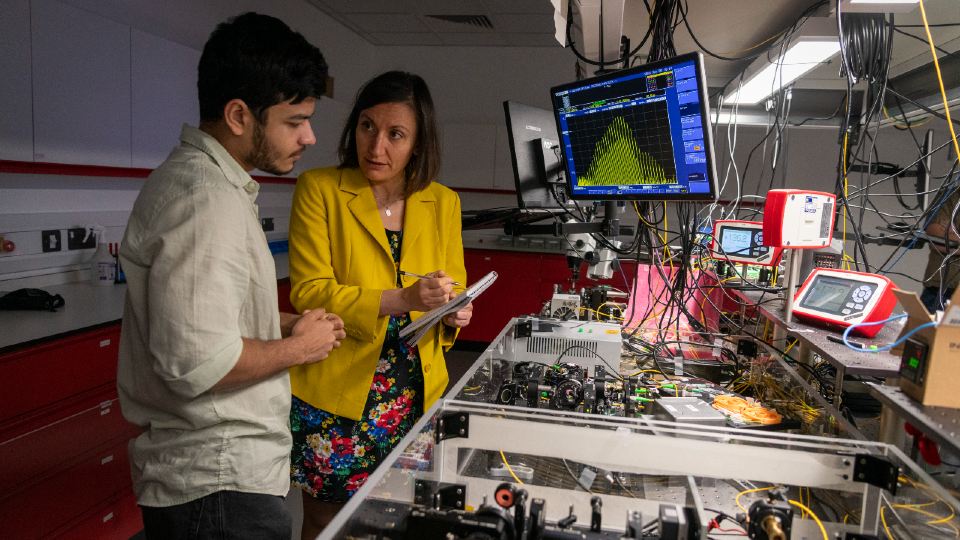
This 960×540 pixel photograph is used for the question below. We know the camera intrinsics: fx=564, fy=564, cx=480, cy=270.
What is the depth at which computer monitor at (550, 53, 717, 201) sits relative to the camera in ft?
4.76

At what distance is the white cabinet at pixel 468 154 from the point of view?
5.39m

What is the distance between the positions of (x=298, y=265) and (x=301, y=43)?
0.60 meters

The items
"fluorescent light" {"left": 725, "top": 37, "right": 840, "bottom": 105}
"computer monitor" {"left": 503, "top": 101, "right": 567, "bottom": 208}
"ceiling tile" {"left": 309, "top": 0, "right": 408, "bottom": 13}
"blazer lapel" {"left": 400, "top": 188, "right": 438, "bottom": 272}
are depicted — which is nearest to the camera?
"blazer lapel" {"left": 400, "top": 188, "right": 438, "bottom": 272}

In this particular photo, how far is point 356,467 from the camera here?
143 cm

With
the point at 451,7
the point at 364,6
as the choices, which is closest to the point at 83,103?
the point at 364,6

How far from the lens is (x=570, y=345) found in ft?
6.08

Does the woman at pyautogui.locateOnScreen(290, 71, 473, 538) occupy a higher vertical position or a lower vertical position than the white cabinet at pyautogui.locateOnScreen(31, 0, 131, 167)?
lower

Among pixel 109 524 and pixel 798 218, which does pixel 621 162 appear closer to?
pixel 798 218

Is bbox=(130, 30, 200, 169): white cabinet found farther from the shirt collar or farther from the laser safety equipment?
the laser safety equipment

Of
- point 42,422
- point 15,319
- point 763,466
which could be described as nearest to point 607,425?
point 763,466

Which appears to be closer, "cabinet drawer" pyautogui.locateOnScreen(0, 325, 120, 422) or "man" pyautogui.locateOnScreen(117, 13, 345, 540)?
"man" pyautogui.locateOnScreen(117, 13, 345, 540)

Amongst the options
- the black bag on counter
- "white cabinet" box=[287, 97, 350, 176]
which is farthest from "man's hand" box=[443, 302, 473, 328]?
"white cabinet" box=[287, 97, 350, 176]

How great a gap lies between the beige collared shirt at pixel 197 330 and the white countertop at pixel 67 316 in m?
1.06

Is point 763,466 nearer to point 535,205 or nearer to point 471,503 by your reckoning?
point 471,503
